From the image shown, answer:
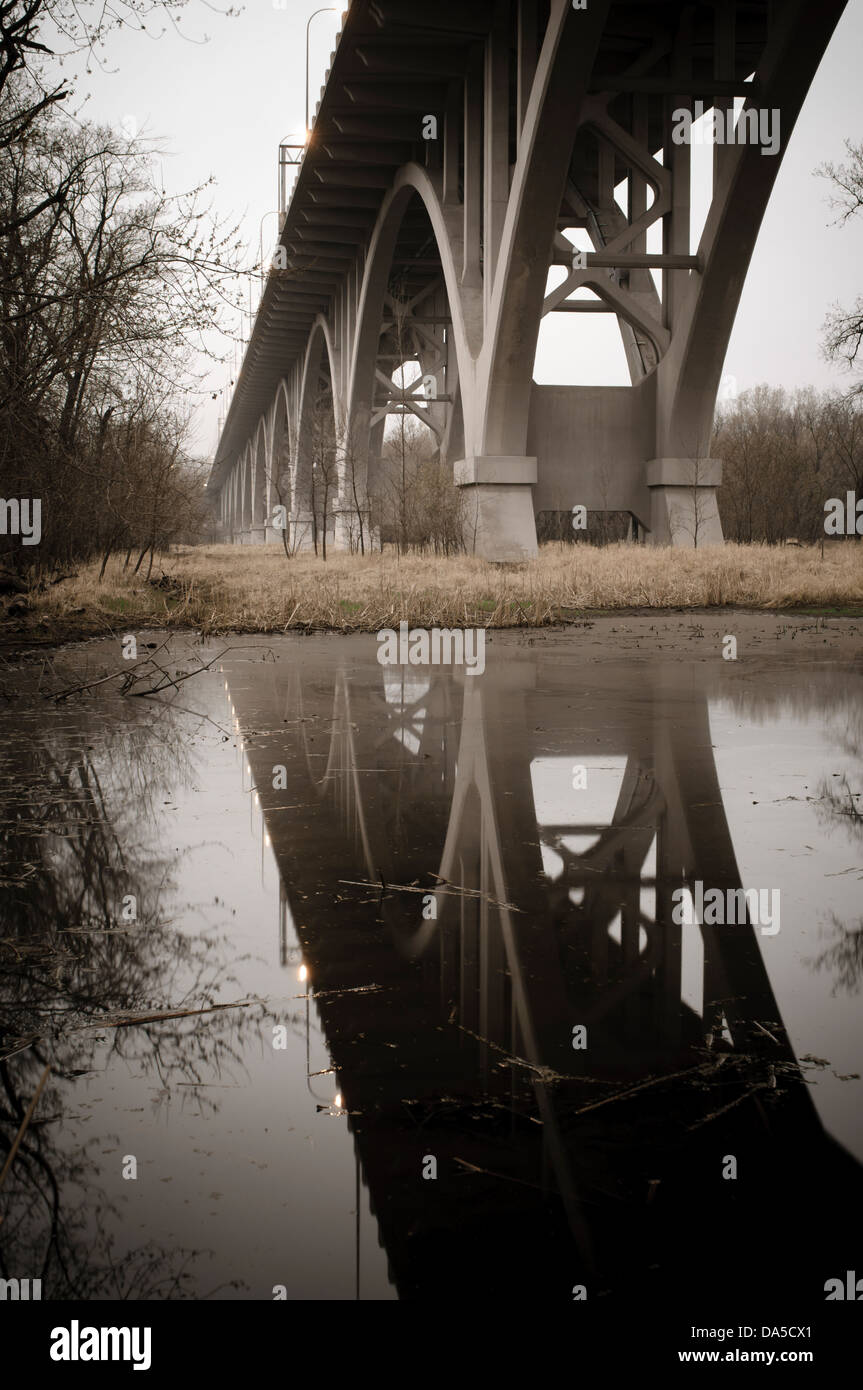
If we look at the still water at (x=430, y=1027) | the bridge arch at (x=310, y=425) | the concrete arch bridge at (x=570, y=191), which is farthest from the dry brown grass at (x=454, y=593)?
the bridge arch at (x=310, y=425)

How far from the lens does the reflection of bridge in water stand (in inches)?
82.0

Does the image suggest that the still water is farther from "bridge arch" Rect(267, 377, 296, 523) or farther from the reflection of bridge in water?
"bridge arch" Rect(267, 377, 296, 523)

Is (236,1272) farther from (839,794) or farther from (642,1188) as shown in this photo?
(839,794)

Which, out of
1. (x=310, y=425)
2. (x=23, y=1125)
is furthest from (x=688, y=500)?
(x=310, y=425)

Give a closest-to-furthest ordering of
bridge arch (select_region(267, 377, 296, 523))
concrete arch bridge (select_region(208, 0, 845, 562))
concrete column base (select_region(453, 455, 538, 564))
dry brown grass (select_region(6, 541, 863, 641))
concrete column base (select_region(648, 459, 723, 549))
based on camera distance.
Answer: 1. dry brown grass (select_region(6, 541, 863, 641))
2. concrete arch bridge (select_region(208, 0, 845, 562))
3. concrete column base (select_region(453, 455, 538, 564))
4. concrete column base (select_region(648, 459, 723, 549))
5. bridge arch (select_region(267, 377, 296, 523))

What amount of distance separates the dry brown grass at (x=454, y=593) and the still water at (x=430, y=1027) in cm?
899

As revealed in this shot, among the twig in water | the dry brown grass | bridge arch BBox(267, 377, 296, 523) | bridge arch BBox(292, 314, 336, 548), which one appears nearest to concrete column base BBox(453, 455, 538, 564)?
the dry brown grass

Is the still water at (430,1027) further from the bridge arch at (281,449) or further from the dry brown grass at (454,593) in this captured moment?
the bridge arch at (281,449)

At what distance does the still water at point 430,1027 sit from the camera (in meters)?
2.07

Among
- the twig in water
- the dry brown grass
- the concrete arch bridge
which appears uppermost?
the concrete arch bridge

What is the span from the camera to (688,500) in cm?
2741

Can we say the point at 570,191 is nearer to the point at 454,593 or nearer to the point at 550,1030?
the point at 454,593

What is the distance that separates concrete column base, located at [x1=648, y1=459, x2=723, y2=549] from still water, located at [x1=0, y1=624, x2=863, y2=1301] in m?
21.4

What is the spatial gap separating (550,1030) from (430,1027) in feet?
0.95
